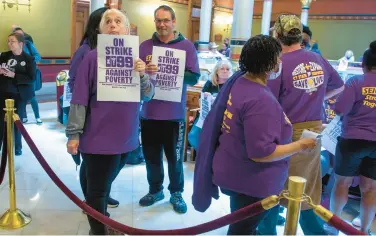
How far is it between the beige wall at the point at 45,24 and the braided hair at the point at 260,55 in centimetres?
712

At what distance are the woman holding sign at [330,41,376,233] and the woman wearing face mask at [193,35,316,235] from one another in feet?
3.03

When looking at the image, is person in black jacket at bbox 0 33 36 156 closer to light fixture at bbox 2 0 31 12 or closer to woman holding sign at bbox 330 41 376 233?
woman holding sign at bbox 330 41 376 233

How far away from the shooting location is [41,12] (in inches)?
319

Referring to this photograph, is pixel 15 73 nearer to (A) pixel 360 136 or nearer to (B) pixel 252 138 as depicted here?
(B) pixel 252 138

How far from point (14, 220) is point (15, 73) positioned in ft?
6.18

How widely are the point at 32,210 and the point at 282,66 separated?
7.01ft

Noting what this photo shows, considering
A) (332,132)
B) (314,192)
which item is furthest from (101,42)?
(332,132)

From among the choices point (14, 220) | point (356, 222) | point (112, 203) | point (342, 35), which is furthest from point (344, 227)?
point (342, 35)

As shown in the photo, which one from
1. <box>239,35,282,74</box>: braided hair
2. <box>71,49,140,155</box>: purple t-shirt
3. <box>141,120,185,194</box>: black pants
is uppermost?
<box>239,35,282,74</box>: braided hair

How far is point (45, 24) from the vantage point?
8.24 meters

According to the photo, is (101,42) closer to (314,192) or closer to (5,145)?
(5,145)

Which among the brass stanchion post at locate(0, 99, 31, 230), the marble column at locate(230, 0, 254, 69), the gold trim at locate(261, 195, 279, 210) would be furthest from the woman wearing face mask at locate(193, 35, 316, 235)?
the marble column at locate(230, 0, 254, 69)

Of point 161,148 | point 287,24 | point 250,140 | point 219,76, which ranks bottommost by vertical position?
point 161,148

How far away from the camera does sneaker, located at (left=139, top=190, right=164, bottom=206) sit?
2996 millimetres
